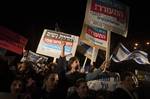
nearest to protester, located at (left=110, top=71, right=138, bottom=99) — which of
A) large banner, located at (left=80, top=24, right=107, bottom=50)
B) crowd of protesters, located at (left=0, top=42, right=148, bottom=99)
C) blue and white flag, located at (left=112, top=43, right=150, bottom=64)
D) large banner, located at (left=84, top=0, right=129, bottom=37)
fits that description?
crowd of protesters, located at (left=0, top=42, right=148, bottom=99)

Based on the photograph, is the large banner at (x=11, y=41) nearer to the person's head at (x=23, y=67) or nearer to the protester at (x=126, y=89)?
the person's head at (x=23, y=67)

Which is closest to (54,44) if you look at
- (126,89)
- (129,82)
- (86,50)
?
(86,50)

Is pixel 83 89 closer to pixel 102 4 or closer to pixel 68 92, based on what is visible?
pixel 68 92

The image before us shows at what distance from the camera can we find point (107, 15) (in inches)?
440

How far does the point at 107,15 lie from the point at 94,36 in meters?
0.70

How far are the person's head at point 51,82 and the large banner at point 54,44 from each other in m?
2.89

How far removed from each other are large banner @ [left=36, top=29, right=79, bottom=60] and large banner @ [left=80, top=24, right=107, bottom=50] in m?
0.61

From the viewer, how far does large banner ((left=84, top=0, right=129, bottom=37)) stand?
11008 mm

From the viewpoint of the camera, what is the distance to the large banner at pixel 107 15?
11.0 metres

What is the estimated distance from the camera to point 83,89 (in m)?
8.77

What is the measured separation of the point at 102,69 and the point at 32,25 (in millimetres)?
8812

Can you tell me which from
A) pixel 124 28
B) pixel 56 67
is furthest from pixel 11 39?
pixel 124 28

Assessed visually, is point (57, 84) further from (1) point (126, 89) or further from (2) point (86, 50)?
(2) point (86, 50)

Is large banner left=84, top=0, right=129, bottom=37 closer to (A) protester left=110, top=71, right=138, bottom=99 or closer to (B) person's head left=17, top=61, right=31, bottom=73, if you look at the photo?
(A) protester left=110, top=71, right=138, bottom=99
